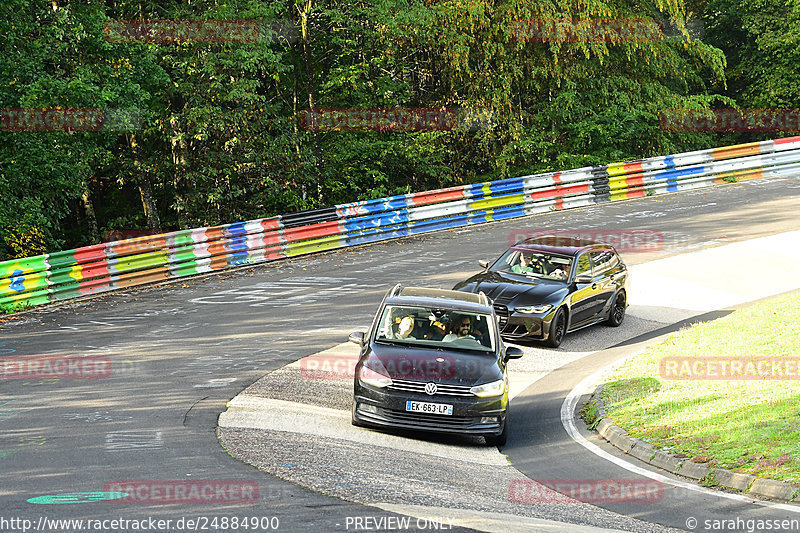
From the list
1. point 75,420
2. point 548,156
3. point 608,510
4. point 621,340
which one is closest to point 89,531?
point 75,420

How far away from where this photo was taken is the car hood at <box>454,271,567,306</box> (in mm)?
16297

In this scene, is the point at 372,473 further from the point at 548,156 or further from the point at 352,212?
the point at 548,156

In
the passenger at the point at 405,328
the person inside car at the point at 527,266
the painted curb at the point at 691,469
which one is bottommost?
the painted curb at the point at 691,469

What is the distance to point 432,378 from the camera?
1127 centimetres

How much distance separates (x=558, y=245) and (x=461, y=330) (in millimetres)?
6351

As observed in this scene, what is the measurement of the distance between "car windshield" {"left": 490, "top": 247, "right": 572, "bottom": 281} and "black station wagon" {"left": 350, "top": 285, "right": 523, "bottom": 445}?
518cm

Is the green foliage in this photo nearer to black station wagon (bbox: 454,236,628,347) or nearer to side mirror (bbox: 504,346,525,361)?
black station wagon (bbox: 454,236,628,347)

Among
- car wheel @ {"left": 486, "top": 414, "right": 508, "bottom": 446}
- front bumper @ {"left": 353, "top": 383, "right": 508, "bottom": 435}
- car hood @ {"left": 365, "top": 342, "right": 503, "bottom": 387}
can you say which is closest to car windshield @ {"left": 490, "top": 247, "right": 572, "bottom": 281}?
car hood @ {"left": 365, "top": 342, "right": 503, "bottom": 387}

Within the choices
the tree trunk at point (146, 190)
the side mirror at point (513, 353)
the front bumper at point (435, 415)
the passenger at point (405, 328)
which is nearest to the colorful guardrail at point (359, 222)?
the tree trunk at point (146, 190)

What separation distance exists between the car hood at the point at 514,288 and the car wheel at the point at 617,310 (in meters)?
1.87

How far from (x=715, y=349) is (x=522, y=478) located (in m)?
6.30

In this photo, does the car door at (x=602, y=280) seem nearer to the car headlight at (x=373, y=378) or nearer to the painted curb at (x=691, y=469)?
the painted curb at (x=691, y=469)

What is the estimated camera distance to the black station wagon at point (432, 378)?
1120 cm

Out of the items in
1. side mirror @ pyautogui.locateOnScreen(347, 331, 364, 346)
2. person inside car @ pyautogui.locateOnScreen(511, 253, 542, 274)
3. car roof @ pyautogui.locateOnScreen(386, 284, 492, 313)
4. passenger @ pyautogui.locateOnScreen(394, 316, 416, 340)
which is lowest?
person inside car @ pyautogui.locateOnScreen(511, 253, 542, 274)
